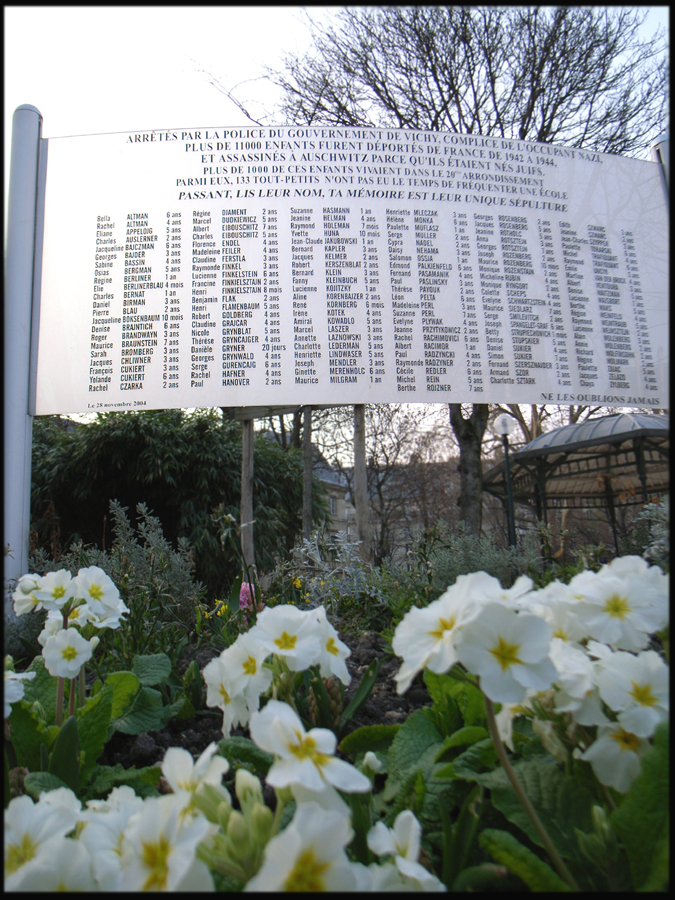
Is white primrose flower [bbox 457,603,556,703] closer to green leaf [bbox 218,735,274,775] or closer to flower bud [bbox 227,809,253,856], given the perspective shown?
flower bud [bbox 227,809,253,856]

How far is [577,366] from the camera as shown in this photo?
3.45 m

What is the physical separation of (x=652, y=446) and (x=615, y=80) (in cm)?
468

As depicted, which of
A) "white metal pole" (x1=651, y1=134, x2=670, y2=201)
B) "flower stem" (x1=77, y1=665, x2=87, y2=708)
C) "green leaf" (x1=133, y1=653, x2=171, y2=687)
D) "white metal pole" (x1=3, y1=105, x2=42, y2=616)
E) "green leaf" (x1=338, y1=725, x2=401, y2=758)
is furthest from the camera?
"white metal pole" (x1=651, y1=134, x2=670, y2=201)

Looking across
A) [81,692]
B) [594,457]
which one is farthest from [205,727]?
[594,457]

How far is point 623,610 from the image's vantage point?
80cm

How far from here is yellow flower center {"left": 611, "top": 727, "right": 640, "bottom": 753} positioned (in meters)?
0.75

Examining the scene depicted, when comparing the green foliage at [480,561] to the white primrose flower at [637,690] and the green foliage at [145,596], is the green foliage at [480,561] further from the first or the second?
the white primrose flower at [637,690]

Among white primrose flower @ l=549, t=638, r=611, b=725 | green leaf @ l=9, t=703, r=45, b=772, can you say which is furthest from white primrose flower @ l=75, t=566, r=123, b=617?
white primrose flower @ l=549, t=638, r=611, b=725

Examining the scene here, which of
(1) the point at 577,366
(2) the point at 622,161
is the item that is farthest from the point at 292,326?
(2) the point at 622,161

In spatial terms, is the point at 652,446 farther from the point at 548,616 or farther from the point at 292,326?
the point at 548,616

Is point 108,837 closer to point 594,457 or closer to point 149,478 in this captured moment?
point 149,478

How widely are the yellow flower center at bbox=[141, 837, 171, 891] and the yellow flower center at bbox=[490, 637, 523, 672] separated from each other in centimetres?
43

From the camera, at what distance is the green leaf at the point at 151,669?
1.48m

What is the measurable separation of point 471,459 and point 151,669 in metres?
5.43
